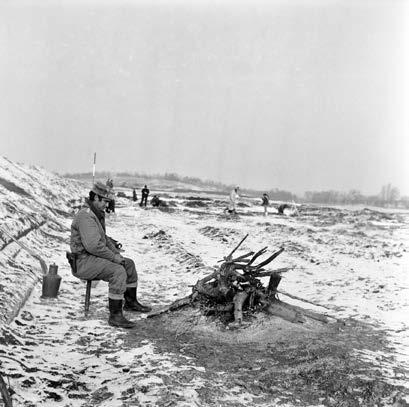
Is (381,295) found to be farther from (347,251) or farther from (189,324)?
(347,251)

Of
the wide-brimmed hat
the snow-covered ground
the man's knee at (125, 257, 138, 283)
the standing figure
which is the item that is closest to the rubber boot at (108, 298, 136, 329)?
the standing figure

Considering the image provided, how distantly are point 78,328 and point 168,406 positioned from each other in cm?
265

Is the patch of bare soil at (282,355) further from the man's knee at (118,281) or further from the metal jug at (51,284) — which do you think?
the metal jug at (51,284)

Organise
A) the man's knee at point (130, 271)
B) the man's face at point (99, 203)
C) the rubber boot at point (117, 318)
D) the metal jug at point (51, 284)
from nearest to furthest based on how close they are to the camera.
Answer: the rubber boot at point (117, 318), the man's face at point (99, 203), the man's knee at point (130, 271), the metal jug at point (51, 284)

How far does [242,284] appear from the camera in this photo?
695 cm

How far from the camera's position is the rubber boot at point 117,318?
6.08 metres

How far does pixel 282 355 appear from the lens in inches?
205

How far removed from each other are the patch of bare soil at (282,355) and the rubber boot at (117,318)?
0.18 metres

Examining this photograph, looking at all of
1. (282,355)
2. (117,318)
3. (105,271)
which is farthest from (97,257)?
(282,355)

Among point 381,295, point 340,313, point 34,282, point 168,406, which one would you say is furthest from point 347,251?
point 168,406

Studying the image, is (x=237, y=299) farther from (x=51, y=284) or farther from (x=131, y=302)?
(x=51, y=284)

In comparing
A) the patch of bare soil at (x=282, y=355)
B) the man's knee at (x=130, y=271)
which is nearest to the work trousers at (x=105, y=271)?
the man's knee at (x=130, y=271)

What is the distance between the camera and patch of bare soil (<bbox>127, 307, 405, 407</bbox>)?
4.14 meters

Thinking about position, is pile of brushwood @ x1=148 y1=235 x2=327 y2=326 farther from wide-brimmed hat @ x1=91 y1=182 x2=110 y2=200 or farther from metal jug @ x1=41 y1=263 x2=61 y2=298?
wide-brimmed hat @ x1=91 y1=182 x2=110 y2=200
